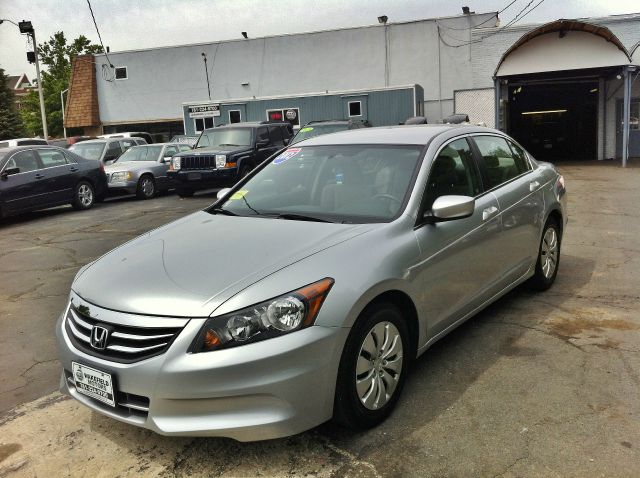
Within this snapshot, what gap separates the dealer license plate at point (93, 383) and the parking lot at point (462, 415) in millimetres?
373

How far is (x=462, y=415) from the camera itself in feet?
10.7

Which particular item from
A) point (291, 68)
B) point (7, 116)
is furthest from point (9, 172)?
point (7, 116)

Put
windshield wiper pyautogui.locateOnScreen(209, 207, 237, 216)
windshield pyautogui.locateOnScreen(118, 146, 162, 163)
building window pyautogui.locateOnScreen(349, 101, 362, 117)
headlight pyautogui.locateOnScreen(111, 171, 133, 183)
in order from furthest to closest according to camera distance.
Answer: building window pyautogui.locateOnScreen(349, 101, 362, 117) → windshield pyautogui.locateOnScreen(118, 146, 162, 163) → headlight pyautogui.locateOnScreen(111, 171, 133, 183) → windshield wiper pyautogui.locateOnScreen(209, 207, 237, 216)

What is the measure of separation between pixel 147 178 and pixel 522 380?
13.1 m

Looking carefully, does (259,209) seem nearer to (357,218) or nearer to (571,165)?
(357,218)

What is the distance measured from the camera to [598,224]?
29.5 feet

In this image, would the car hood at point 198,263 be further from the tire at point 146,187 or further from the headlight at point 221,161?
the tire at point 146,187

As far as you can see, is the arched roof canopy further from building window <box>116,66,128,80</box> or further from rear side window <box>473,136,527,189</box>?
building window <box>116,66,128,80</box>

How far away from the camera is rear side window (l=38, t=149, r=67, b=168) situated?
1239 cm

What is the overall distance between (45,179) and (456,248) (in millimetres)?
10880

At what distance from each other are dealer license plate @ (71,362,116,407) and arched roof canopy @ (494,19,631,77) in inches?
707

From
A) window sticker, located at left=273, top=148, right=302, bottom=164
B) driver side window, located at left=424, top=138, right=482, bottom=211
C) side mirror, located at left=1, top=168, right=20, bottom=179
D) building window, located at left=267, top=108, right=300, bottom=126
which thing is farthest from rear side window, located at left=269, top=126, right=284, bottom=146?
driver side window, located at left=424, top=138, right=482, bottom=211

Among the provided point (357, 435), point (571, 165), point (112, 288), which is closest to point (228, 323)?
point (112, 288)

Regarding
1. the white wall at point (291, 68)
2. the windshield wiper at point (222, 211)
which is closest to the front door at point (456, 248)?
the windshield wiper at point (222, 211)
